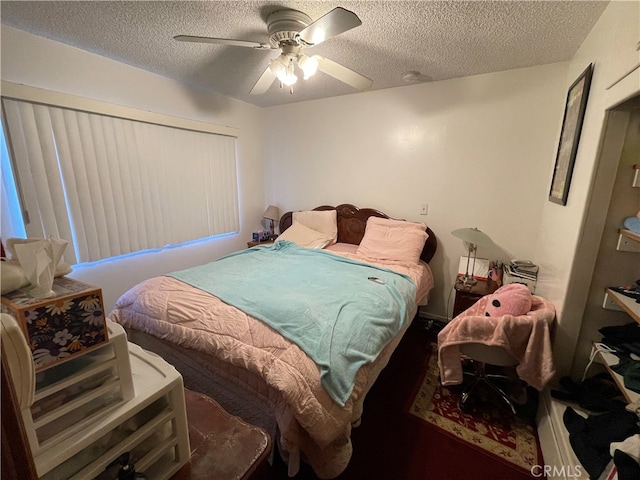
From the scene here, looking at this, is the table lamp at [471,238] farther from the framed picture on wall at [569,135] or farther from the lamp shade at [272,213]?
the lamp shade at [272,213]

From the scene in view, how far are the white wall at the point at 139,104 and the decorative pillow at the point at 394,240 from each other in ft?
5.69

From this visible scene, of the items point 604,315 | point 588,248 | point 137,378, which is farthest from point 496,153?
point 137,378

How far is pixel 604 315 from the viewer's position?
1.41m

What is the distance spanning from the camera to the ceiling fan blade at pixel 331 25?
1.20 meters

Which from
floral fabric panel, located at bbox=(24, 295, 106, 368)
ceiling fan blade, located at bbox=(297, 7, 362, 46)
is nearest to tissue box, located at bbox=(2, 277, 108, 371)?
floral fabric panel, located at bbox=(24, 295, 106, 368)

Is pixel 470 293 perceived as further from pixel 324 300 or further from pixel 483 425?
pixel 324 300

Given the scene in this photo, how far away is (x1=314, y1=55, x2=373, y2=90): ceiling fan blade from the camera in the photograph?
1.68m

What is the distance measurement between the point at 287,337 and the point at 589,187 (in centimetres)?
163

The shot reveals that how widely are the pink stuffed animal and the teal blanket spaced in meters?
0.51

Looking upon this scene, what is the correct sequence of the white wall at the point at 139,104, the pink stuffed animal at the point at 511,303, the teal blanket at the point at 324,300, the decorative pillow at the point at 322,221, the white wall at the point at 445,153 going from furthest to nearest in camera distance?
the decorative pillow at the point at 322,221, the white wall at the point at 445,153, the white wall at the point at 139,104, the pink stuffed animal at the point at 511,303, the teal blanket at the point at 324,300

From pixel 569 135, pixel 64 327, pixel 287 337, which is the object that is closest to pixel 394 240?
pixel 569 135

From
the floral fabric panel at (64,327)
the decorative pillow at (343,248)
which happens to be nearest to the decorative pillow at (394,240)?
the decorative pillow at (343,248)

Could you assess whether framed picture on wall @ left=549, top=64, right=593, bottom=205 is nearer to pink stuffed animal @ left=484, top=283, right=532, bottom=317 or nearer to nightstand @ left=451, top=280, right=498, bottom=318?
pink stuffed animal @ left=484, top=283, right=532, bottom=317

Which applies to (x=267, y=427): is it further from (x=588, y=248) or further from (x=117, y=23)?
(x=117, y=23)
